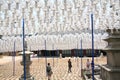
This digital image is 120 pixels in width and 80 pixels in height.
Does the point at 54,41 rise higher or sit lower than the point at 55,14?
lower

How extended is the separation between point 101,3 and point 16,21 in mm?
3773

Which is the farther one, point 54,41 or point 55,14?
point 54,41

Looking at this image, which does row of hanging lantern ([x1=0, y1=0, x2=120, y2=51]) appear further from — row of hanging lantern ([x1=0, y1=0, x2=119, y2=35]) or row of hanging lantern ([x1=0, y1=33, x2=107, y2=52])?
row of hanging lantern ([x1=0, y1=33, x2=107, y2=52])

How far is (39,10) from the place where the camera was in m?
11.9

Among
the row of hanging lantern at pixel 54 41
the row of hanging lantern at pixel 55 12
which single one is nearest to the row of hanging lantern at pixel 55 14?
the row of hanging lantern at pixel 55 12

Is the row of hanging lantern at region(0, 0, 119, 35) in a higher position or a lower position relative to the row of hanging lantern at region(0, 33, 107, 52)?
higher

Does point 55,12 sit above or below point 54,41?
above

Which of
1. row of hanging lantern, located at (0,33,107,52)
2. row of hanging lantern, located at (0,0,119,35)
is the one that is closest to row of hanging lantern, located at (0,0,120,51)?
row of hanging lantern, located at (0,0,119,35)

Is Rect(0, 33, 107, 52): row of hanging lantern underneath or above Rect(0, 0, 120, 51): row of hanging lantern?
underneath

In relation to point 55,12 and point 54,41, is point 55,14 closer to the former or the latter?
point 55,12

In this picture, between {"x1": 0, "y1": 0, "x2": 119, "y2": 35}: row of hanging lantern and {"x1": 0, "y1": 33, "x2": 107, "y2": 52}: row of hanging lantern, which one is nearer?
{"x1": 0, "y1": 0, "x2": 119, "y2": 35}: row of hanging lantern

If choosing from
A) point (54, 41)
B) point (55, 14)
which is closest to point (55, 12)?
point (55, 14)

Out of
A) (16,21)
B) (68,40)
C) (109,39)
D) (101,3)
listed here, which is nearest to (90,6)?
(101,3)

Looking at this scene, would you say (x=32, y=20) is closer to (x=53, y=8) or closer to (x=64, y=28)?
(x=53, y=8)
